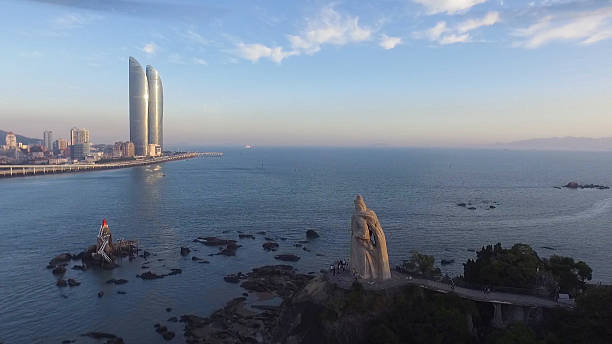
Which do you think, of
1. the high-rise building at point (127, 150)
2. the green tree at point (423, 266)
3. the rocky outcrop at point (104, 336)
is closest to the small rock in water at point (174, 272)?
the rocky outcrop at point (104, 336)

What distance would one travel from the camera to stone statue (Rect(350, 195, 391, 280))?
74.5ft

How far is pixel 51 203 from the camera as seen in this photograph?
69.9 m

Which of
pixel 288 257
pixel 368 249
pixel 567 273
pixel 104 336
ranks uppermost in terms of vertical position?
pixel 368 249

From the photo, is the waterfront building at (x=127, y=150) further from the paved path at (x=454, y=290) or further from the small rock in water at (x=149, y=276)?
the paved path at (x=454, y=290)

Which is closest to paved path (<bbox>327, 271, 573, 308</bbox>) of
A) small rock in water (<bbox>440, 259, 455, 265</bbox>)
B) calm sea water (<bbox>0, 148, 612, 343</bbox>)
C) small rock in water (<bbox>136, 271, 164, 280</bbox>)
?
calm sea water (<bbox>0, 148, 612, 343</bbox>)

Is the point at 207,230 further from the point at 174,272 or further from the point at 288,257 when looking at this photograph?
the point at 174,272

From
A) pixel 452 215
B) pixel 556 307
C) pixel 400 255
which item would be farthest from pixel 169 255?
pixel 452 215

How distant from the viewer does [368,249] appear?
22.8m

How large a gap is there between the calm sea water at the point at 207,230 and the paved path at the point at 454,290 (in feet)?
36.4

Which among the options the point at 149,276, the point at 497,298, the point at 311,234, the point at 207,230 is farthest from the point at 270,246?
the point at 497,298

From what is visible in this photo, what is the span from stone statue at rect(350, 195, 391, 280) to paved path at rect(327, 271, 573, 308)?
21.0 inches

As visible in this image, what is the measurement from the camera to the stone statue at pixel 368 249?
22.7 m

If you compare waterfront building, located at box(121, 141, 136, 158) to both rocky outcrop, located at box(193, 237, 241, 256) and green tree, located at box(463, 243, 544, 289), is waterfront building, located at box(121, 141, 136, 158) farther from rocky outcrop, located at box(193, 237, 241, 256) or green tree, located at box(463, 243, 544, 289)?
green tree, located at box(463, 243, 544, 289)

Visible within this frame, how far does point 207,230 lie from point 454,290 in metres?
36.5
